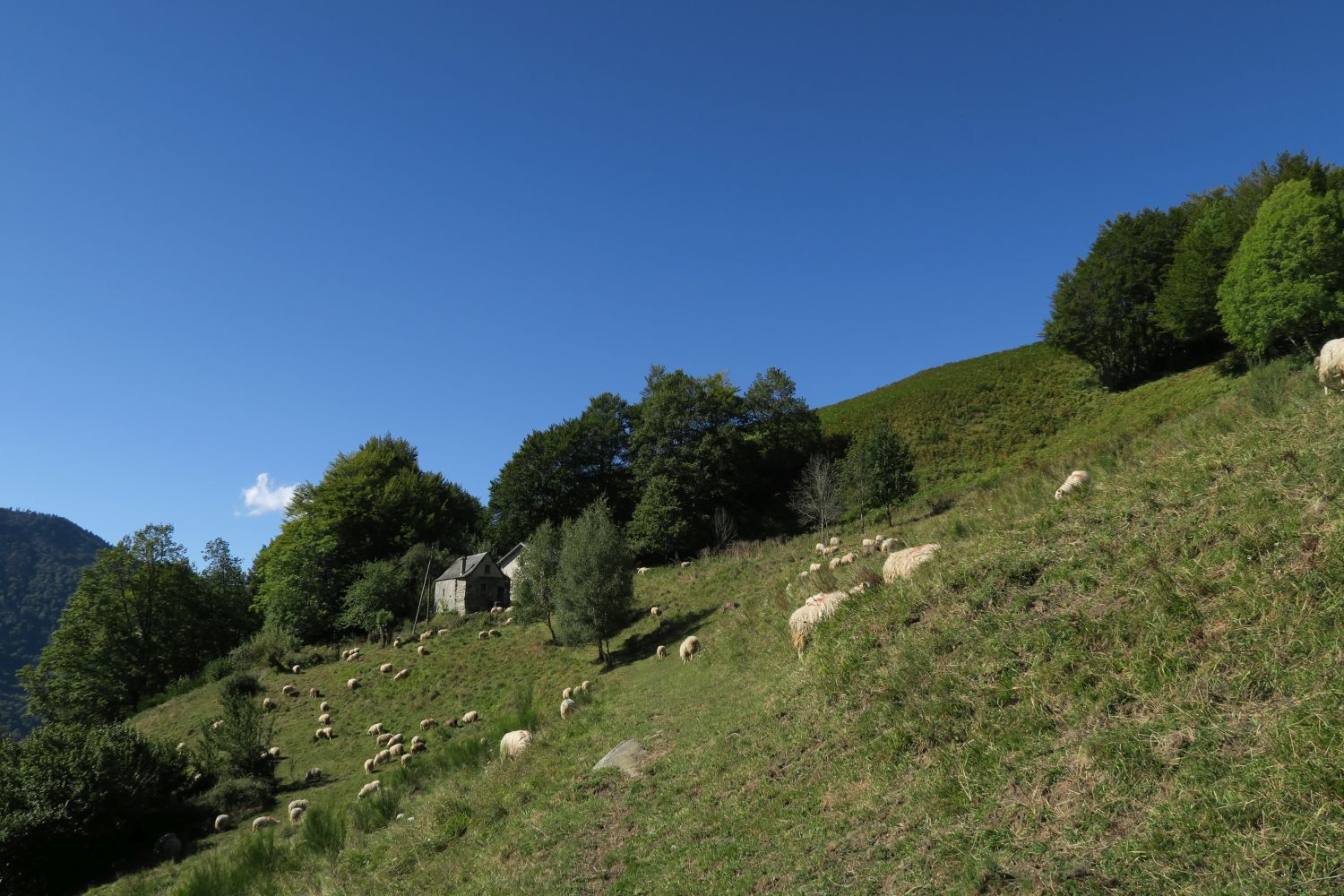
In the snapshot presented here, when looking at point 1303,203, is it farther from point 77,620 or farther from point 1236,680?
point 77,620

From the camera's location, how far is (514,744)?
15250 mm

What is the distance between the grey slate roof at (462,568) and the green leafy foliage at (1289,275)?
51600 mm

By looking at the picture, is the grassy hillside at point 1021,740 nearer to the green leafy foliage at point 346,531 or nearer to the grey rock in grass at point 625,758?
the grey rock in grass at point 625,758

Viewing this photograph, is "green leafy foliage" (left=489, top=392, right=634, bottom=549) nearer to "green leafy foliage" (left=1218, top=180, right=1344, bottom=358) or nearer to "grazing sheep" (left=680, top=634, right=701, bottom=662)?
"grazing sheep" (left=680, top=634, right=701, bottom=662)

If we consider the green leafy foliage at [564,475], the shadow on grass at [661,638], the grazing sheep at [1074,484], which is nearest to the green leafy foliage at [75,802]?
the shadow on grass at [661,638]

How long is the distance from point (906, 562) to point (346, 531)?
59031 mm

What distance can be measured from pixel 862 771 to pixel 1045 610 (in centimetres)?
328

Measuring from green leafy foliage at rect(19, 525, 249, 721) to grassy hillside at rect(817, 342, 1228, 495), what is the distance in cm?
6113

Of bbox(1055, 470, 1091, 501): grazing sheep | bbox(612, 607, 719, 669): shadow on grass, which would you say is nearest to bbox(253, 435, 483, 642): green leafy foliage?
bbox(612, 607, 719, 669): shadow on grass

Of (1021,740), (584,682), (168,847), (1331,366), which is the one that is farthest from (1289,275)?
(168,847)

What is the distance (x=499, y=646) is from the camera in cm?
3319

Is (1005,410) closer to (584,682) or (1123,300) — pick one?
(1123,300)

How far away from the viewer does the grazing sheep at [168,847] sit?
1894 centimetres

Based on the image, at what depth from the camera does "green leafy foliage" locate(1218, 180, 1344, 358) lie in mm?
32688
